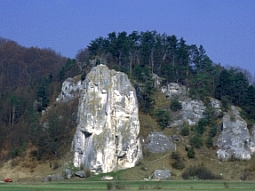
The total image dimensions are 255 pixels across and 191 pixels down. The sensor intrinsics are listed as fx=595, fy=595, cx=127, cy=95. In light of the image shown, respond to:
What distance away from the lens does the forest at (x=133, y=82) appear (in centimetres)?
8100

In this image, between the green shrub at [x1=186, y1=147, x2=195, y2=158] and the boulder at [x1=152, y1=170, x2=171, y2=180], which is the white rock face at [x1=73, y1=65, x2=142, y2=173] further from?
the green shrub at [x1=186, y1=147, x2=195, y2=158]

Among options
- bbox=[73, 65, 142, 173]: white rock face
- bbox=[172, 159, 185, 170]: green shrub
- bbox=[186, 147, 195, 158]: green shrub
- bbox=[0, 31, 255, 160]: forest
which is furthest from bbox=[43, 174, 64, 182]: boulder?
bbox=[186, 147, 195, 158]: green shrub

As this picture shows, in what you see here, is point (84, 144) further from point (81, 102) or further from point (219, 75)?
point (219, 75)

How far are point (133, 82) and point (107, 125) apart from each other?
1495 cm

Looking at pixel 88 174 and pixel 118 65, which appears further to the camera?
pixel 118 65

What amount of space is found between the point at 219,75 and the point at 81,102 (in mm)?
26335

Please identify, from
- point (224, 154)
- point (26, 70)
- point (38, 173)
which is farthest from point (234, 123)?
point (26, 70)

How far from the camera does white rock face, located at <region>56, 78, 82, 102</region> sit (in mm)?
87625

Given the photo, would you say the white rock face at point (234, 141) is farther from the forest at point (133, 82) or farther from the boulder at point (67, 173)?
the boulder at point (67, 173)

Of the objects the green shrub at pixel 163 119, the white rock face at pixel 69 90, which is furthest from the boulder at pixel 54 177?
the white rock face at pixel 69 90

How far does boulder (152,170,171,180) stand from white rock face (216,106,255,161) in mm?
9734

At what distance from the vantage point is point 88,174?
224 feet

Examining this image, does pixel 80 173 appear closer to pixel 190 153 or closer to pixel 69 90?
pixel 190 153

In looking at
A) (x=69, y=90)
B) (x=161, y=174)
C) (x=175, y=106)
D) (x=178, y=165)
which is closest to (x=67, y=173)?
(x=161, y=174)
